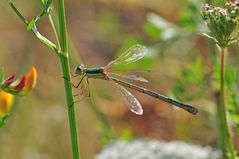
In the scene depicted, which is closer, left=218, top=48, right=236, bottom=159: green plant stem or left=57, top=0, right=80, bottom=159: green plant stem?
left=57, top=0, right=80, bottom=159: green plant stem

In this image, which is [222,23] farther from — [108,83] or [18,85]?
[108,83]

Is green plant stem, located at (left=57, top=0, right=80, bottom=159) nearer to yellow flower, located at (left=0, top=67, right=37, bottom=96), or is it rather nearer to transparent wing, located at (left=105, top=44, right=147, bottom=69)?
yellow flower, located at (left=0, top=67, right=37, bottom=96)

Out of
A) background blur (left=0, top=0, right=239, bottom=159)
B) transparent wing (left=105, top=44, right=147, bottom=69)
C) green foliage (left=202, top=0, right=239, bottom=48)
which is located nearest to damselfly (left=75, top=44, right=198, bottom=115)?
transparent wing (left=105, top=44, right=147, bottom=69)

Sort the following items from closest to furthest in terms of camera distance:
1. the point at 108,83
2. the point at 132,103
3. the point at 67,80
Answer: the point at 67,80, the point at 132,103, the point at 108,83

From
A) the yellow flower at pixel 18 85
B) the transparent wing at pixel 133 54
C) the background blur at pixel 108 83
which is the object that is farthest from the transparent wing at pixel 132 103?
the background blur at pixel 108 83

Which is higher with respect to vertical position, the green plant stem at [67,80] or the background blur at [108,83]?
the background blur at [108,83]

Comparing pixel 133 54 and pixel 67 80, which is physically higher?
pixel 133 54

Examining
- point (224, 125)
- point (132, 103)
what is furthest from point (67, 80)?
point (224, 125)

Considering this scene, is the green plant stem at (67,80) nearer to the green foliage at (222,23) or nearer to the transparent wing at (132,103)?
the transparent wing at (132,103)

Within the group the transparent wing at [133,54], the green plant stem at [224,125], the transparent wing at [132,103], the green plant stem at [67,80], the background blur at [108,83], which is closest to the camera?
the green plant stem at [67,80]
